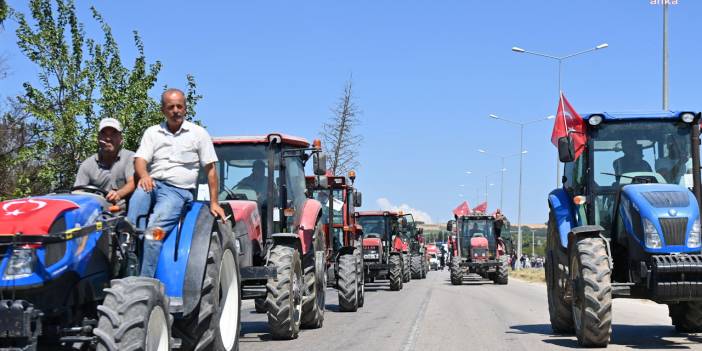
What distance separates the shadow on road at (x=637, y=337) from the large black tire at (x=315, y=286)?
2.95 meters

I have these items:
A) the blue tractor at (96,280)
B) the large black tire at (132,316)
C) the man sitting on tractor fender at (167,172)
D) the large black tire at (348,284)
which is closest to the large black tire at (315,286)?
the large black tire at (348,284)

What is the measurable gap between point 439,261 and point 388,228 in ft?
209

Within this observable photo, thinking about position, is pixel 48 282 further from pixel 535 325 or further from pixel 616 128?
pixel 535 325

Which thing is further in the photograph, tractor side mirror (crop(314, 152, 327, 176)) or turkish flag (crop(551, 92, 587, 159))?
tractor side mirror (crop(314, 152, 327, 176))

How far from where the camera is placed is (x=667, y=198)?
35.2ft

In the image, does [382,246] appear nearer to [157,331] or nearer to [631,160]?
[631,160]

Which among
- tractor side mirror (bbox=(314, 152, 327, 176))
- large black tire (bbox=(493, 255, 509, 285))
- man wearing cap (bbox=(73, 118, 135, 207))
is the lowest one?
large black tire (bbox=(493, 255, 509, 285))

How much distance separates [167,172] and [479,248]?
95.9 ft

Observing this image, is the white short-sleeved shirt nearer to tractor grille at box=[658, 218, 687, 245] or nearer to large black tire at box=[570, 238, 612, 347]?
large black tire at box=[570, 238, 612, 347]

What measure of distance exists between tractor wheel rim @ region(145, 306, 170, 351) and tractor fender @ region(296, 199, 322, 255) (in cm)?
706

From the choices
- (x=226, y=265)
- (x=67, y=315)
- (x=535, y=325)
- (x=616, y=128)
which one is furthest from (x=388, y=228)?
(x=67, y=315)

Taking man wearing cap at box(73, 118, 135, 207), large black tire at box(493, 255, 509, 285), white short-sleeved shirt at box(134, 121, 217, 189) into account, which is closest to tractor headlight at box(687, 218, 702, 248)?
white short-sleeved shirt at box(134, 121, 217, 189)

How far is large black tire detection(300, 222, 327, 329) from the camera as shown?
44.9 feet

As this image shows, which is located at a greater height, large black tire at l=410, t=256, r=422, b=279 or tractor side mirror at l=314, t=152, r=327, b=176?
tractor side mirror at l=314, t=152, r=327, b=176
